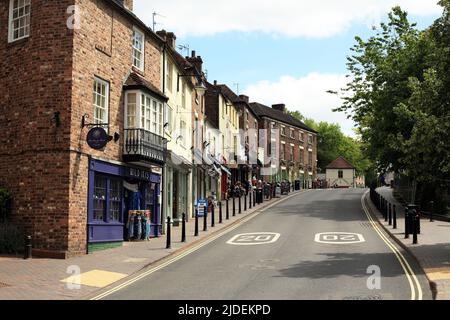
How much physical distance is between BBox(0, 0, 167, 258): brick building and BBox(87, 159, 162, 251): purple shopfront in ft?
0.13

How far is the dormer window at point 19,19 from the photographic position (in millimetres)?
18422

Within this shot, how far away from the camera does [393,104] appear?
110 ft

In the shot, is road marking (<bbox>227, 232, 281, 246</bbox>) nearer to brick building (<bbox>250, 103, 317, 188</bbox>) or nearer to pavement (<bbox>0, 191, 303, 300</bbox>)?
pavement (<bbox>0, 191, 303, 300</bbox>)

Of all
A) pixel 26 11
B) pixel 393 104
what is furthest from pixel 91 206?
pixel 393 104

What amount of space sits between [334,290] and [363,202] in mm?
31139

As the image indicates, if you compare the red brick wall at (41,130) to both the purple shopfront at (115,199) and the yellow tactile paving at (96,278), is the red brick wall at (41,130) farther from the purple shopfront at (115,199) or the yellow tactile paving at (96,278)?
the yellow tactile paving at (96,278)

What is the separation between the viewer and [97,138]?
1703 centimetres

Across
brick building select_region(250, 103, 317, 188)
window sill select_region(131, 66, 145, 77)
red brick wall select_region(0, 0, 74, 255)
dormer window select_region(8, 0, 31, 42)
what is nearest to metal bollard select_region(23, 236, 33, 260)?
red brick wall select_region(0, 0, 74, 255)

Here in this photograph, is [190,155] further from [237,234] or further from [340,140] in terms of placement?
Answer: [340,140]

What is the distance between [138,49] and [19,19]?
17.9 feet

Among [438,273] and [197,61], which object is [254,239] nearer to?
[438,273]

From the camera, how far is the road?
34.8ft
